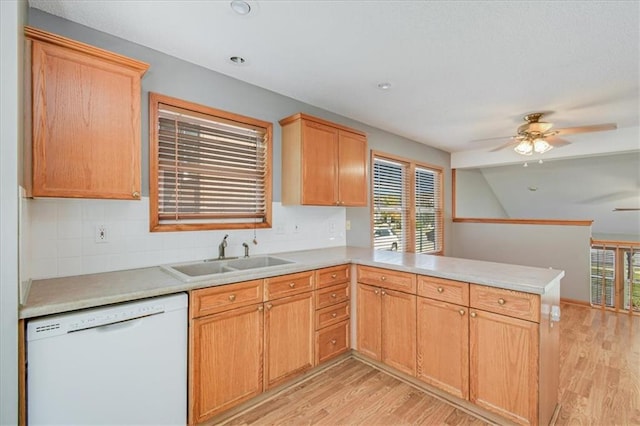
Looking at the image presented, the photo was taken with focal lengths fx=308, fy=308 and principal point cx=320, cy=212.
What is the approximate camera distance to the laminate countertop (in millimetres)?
1502

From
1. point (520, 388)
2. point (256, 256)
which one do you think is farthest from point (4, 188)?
point (520, 388)

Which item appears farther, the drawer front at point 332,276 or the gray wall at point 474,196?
the gray wall at point 474,196

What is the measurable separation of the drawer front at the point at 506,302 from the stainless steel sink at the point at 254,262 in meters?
1.43

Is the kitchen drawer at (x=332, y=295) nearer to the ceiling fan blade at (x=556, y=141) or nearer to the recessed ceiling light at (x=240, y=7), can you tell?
the recessed ceiling light at (x=240, y=7)

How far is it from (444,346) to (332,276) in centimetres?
101

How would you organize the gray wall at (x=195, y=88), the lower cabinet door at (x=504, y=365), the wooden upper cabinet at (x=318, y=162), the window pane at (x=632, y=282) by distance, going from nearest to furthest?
the lower cabinet door at (x=504, y=365), the gray wall at (x=195, y=88), the wooden upper cabinet at (x=318, y=162), the window pane at (x=632, y=282)

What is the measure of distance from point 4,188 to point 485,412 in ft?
9.54

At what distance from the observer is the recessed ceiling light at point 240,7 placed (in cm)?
173

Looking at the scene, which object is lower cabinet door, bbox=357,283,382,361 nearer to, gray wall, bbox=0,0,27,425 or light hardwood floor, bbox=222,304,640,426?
light hardwood floor, bbox=222,304,640,426

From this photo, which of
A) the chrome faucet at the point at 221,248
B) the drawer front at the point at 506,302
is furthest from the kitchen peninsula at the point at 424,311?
the chrome faucet at the point at 221,248

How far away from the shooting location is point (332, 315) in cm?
270

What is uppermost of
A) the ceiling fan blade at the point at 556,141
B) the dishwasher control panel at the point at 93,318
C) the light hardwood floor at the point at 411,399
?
the ceiling fan blade at the point at 556,141

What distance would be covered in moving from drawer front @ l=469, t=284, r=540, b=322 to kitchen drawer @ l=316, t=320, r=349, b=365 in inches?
46.1

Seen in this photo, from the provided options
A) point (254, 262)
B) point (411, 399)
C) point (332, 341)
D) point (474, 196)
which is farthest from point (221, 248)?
point (474, 196)
